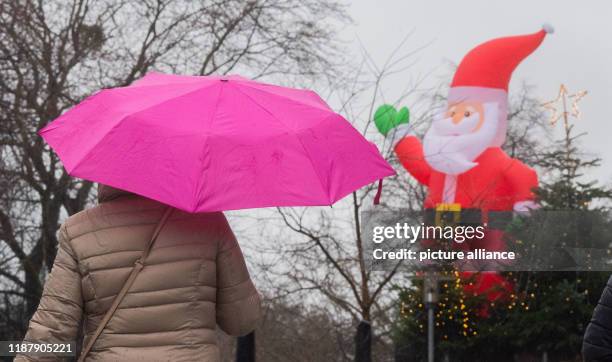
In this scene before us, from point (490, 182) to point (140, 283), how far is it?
1536 centimetres

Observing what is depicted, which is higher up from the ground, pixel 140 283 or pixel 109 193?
pixel 109 193

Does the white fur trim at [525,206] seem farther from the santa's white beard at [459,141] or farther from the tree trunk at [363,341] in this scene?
the tree trunk at [363,341]

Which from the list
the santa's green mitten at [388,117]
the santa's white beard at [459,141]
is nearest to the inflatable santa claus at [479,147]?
the santa's white beard at [459,141]

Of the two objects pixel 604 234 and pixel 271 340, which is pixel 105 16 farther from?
pixel 604 234

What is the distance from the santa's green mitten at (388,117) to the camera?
40.0ft

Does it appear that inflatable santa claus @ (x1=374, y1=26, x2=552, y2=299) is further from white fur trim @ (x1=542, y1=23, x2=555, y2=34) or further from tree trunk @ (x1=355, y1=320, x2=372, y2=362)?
tree trunk @ (x1=355, y1=320, x2=372, y2=362)

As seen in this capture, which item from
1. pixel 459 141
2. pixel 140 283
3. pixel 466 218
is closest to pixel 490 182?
pixel 459 141

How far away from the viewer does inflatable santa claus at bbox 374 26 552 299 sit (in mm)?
17703

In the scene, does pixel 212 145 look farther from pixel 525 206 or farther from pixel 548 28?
pixel 548 28

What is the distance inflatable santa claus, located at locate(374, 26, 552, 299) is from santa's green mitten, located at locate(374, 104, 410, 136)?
163 inches

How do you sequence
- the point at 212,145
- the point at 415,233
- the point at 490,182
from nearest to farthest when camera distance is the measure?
the point at 212,145 < the point at 415,233 < the point at 490,182

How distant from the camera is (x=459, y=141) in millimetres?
18469

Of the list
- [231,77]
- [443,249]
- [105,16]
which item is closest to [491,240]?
[443,249]

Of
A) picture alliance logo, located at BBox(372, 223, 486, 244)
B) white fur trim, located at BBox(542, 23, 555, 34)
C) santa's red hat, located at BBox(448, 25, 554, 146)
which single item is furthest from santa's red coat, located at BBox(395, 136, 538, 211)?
picture alliance logo, located at BBox(372, 223, 486, 244)
